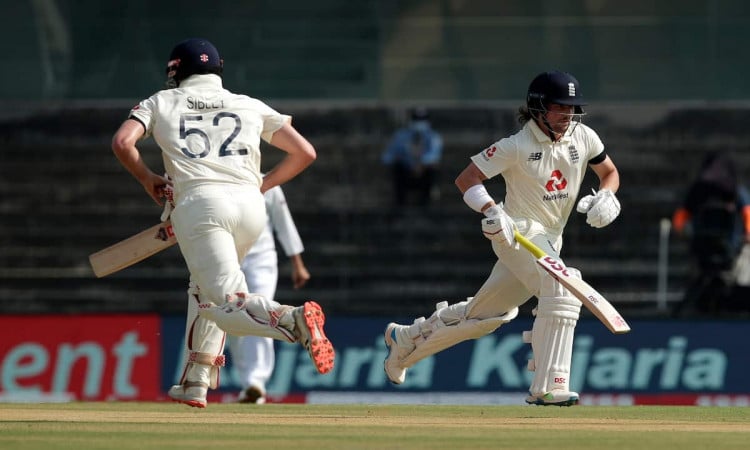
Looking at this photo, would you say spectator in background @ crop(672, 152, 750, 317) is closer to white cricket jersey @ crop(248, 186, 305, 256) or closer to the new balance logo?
white cricket jersey @ crop(248, 186, 305, 256)

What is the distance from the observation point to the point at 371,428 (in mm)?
6758

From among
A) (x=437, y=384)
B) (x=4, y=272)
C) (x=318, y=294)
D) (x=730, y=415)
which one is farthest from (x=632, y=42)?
(x=730, y=415)

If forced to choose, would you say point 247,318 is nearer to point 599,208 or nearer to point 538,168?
point 538,168

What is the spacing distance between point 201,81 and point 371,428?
1848 millimetres

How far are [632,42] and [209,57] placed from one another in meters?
8.05

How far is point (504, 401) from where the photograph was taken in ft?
37.8

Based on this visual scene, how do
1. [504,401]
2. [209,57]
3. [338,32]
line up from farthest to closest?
[338,32] < [504,401] < [209,57]

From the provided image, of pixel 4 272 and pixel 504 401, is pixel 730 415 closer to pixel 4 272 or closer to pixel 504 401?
pixel 504 401

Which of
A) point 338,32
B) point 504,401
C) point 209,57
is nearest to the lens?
point 209,57

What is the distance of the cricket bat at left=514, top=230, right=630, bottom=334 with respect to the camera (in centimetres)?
753

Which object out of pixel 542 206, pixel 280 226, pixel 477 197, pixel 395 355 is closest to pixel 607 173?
pixel 542 206

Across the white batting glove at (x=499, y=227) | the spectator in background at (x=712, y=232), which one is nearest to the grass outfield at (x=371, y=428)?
the white batting glove at (x=499, y=227)

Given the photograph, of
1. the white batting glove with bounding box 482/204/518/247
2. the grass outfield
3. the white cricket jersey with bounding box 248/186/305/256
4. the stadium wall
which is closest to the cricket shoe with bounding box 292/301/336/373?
the grass outfield

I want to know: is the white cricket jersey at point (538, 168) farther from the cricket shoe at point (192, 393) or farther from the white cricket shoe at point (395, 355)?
the cricket shoe at point (192, 393)
